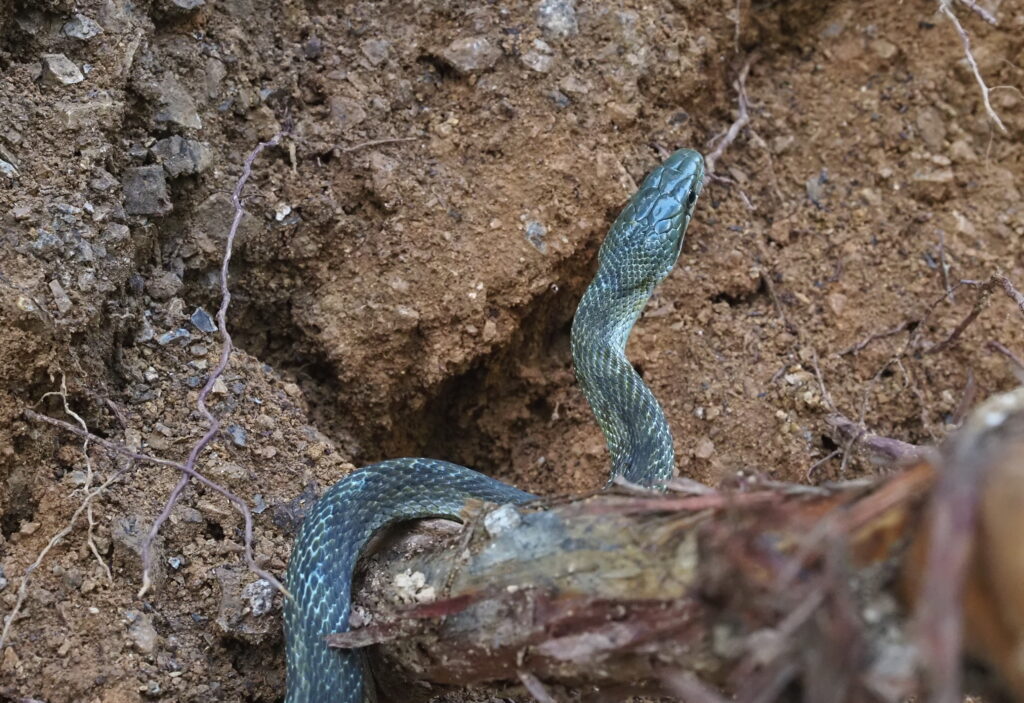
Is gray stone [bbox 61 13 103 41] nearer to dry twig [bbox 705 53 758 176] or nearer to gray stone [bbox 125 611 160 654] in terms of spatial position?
gray stone [bbox 125 611 160 654]

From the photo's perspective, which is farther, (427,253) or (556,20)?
(556,20)

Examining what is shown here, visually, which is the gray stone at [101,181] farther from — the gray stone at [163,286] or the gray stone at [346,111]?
the gray stone at [346,111]

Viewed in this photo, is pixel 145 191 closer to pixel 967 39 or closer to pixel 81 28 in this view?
pixel 81 28

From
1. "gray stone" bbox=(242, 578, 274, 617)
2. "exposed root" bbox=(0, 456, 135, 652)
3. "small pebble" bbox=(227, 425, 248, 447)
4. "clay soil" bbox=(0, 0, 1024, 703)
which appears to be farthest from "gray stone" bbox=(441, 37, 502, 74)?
"gray stone" bbox=(242, 578, 274, 617)

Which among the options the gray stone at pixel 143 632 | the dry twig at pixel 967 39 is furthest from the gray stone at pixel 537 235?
the gray stone at pixel 143 632

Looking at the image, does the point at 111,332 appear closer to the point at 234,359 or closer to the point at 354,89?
the point at 234,359

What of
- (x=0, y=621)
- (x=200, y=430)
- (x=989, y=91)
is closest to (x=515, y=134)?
(x=200, y=430)

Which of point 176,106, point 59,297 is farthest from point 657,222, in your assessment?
point 59,297
